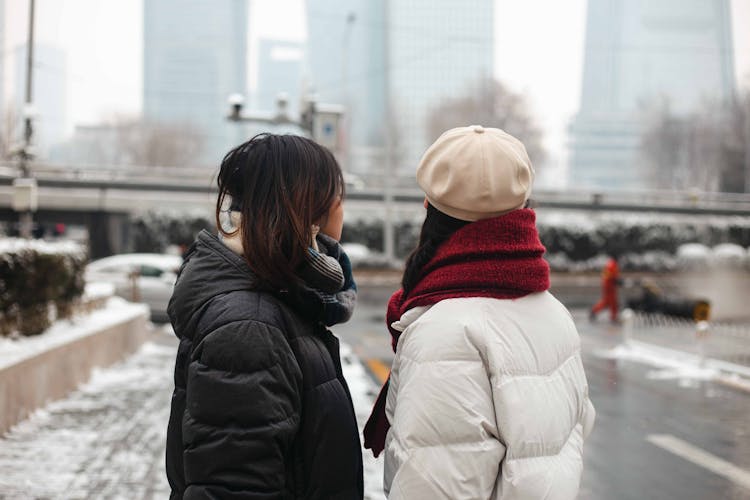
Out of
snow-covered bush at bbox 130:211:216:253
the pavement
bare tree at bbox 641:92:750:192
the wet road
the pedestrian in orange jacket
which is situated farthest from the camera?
bare tree at bbox 641:92:750:192

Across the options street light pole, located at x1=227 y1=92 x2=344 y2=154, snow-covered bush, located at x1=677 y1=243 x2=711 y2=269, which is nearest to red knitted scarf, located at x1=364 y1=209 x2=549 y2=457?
street light pole, located at x1=227 y1=92 x2=344 y2=154

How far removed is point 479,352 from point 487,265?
0.24 m

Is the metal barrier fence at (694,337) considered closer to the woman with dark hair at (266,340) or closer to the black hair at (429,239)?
the black hair at (429,239)

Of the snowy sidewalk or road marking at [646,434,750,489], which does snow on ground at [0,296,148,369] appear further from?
road marking at [646,434,750,489]

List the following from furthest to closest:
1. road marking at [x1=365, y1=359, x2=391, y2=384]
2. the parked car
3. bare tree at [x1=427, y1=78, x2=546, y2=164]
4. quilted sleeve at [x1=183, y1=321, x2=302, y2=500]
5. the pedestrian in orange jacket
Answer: bare tree at [x1=427, y1=78, x2=546, y2=164], the pedestrian in orange jacket, the parked car, road marking at [x1=365, y1=359, x2=391, y2=384], quilted sleeve at [x1=183, y1=321, x2=302, y2=500]

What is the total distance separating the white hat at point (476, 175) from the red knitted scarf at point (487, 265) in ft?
0.14

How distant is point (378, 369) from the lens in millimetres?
11125

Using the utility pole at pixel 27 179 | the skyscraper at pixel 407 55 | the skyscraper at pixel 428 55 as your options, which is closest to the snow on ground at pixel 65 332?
the utility pole at pixel 27 179

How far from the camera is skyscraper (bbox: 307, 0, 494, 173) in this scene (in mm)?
77438

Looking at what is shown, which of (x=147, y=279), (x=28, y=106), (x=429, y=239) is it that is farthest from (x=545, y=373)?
(x=28, y=106)

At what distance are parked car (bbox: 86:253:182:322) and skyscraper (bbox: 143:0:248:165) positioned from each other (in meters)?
156

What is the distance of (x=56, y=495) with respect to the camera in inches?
206

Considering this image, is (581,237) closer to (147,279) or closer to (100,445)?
(147,279)

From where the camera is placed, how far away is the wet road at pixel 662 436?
5855mm
